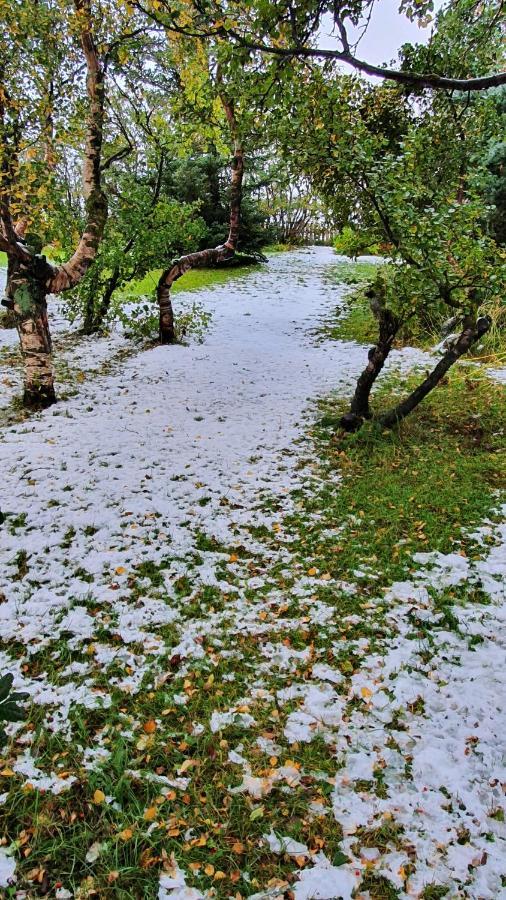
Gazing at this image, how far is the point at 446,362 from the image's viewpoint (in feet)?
16.3

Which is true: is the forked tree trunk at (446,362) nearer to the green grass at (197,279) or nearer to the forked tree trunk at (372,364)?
the forked tree trunk at (372,364)

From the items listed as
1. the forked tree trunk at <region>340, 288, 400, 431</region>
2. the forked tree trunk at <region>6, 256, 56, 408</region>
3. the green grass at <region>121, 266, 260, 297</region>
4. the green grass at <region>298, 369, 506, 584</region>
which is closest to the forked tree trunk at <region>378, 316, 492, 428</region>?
the green grass at <region>298, 369, 506, 584</region>

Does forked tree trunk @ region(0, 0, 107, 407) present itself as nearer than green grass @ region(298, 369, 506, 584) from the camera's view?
No

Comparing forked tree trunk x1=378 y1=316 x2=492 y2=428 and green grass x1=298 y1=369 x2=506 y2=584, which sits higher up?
forked tree trunk x1=378 y1=316 x2=492 y2=428

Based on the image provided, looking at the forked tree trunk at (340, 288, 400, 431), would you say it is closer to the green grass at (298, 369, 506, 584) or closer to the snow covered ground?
the green grass at (298, 369, 506, 584)

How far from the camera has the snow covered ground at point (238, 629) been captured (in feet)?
7.01

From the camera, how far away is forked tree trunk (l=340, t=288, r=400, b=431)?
5125mm

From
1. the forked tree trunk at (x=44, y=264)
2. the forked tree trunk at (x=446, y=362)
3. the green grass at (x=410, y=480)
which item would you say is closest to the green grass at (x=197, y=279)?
the forked tree trunk at (x=44, y=264)

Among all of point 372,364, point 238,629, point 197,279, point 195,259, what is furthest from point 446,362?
point 197,279

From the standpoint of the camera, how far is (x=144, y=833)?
2.05 metres

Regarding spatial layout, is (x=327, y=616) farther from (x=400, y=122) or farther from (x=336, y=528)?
(x=400, y=122)

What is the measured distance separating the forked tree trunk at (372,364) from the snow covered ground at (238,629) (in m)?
0.65

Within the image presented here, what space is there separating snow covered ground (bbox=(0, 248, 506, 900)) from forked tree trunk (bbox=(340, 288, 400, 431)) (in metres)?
0.65

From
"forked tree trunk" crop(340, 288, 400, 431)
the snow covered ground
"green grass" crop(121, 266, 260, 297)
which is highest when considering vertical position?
"green grass" crop(121, 266, 260, 297)
